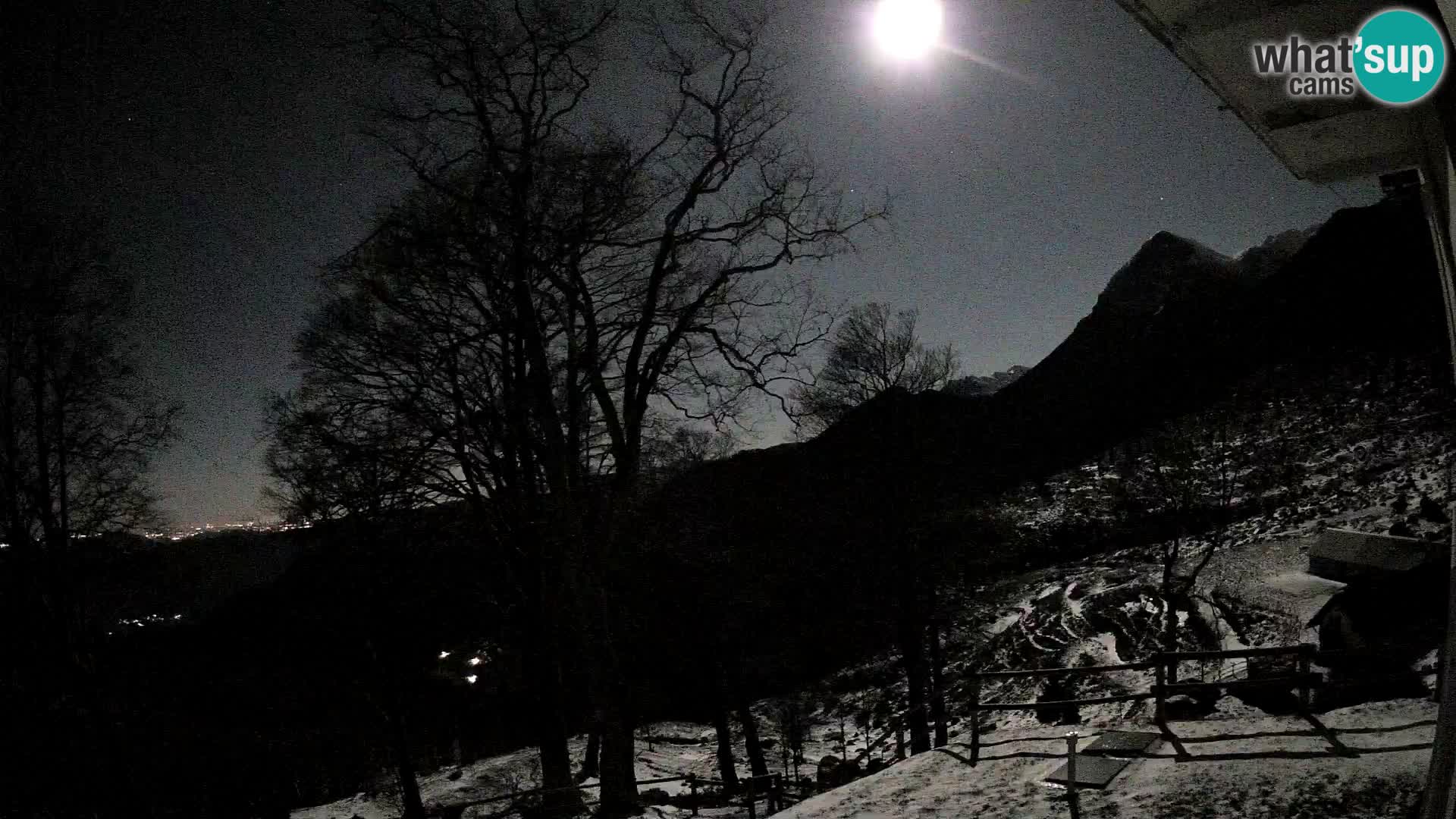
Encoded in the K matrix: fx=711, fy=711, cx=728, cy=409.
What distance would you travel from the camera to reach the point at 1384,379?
46.6 meters

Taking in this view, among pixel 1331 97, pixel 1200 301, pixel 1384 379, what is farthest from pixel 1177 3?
pixel 1200 301

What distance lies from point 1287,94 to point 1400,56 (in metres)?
0.35

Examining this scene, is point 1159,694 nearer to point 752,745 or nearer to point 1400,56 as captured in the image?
point 1400,56

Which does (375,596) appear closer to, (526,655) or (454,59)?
(526,655)

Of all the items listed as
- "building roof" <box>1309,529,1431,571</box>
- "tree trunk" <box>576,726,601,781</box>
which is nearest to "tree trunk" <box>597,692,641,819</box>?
"tree trunk" <box>576,726,601,781</box>

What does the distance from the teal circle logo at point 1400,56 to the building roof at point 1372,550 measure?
45.8 ft

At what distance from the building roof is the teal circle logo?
14.0 metres

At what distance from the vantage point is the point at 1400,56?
85.6 inches

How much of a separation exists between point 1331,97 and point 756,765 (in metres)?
21.5

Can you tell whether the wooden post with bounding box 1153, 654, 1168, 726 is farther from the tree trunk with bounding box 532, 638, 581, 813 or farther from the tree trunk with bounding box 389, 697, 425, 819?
the tree trunk with bounding box 389, 697, 425, 819

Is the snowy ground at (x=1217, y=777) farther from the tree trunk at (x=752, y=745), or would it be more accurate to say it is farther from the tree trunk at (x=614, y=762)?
the tree trunk at (x=752, y=745)

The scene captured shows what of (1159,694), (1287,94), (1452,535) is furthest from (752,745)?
(1287,94)

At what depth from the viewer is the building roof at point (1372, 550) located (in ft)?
44.5

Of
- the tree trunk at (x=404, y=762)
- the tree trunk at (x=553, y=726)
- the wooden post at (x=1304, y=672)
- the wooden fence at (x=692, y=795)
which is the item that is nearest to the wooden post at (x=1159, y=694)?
the wooden post at (x=1304, y=672)
